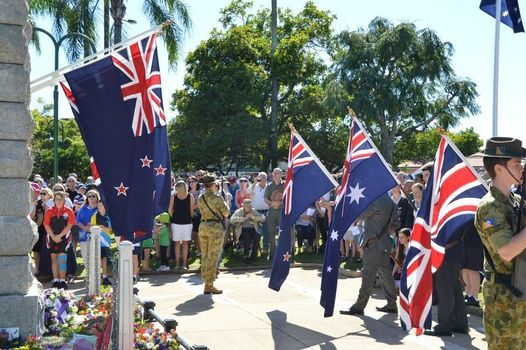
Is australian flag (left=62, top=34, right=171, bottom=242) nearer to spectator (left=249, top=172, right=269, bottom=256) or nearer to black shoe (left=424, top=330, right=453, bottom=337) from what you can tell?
black shoe (left=424, top=330, right=453, bottom=337)

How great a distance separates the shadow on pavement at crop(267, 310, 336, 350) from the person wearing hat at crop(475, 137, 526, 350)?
3.91 meters

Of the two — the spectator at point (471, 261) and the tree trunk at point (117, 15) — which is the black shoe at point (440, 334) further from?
the tree trunk at point (117, 15)

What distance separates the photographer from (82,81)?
7617mm

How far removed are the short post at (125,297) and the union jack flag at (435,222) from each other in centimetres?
330

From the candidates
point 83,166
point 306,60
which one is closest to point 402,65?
point 306,60

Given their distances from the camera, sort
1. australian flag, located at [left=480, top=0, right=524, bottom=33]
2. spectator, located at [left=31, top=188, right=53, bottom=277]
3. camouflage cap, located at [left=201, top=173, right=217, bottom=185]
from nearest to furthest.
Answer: camouflage cap, located at [left=201, top=173, right=217, bottom=185]
spectator, located at [left=31, top=188, right=53, bottom=277]
australian flag, located at [left=480, top=0, right=524, bottom=33]

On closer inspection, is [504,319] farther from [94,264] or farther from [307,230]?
[307,230]

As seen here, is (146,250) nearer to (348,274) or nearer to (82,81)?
(348,274)

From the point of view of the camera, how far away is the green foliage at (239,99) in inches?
1610

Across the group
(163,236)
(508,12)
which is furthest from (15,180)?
(508,12)

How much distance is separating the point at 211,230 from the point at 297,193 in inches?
82.8

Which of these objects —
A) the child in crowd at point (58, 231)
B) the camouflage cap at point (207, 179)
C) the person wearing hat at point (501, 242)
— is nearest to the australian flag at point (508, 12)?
the camouflage cap at point (207, 179)

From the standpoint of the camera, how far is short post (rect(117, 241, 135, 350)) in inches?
240

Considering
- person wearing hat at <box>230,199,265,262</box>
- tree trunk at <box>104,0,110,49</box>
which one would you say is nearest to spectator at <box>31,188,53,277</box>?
person wearing hat at <box>230,199,265,262</box>
